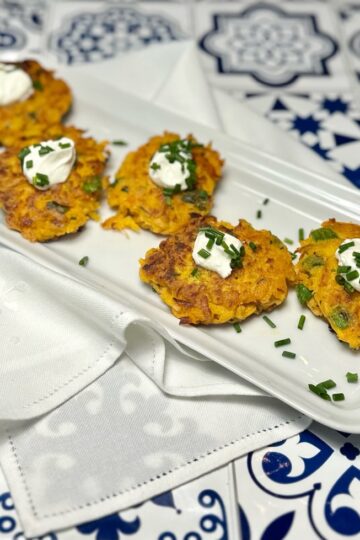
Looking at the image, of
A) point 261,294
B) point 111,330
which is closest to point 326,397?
point 261,294

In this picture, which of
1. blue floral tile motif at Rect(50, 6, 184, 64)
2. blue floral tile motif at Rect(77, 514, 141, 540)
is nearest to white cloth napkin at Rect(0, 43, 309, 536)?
blue floral tile motif at Rect(77, 514, 141, 540)

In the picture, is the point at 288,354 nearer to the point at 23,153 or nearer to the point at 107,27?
the point at 23,153

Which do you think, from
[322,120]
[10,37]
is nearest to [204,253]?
[322,120]

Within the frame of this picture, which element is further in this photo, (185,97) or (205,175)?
(185,97)

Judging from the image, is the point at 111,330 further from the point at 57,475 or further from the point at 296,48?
the point at 296,48

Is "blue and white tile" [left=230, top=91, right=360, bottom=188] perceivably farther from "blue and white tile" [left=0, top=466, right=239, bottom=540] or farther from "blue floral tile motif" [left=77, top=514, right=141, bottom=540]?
"blue floral tile motif" [left=77, top=514, right=141, bottom=540]

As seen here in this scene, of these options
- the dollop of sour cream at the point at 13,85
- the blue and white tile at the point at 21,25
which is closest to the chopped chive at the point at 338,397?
the dollop of sour cream at the point at 13,85
